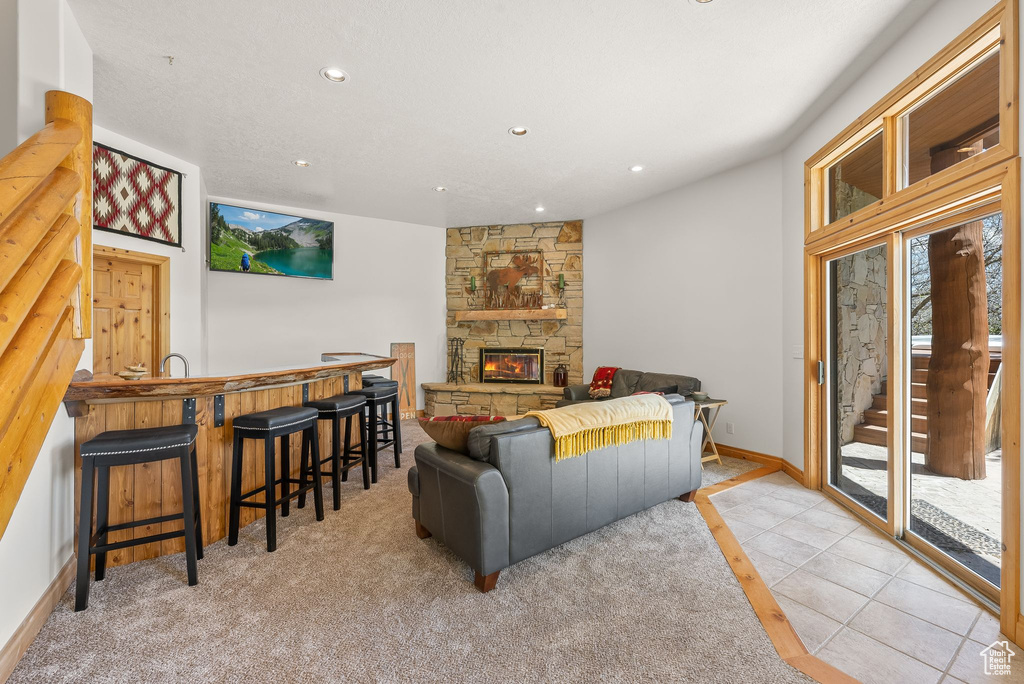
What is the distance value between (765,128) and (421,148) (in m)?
2.89

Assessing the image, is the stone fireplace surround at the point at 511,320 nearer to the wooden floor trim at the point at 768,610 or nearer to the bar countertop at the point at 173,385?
the wooden floor trim at the point at 768,610

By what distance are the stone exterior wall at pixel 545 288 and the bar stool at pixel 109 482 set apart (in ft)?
14.8

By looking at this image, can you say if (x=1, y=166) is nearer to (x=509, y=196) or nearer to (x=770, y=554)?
(x=770, y=554)

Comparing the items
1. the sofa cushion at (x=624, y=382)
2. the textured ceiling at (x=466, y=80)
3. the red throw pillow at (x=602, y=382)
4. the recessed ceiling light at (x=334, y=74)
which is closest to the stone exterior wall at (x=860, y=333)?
the textured ceiling at (x=466, y=80)

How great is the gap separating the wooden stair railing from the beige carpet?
3.74 feet

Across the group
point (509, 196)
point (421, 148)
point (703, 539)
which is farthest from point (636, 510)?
point (509, 196)

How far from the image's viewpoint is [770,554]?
2457 mm

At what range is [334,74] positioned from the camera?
8.68ft

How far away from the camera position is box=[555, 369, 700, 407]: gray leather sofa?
4.44 meters

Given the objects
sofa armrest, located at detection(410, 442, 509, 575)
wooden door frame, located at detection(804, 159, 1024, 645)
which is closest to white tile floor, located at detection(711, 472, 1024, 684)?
wooden door frame, located at detection(804, 159, 1024, 645)

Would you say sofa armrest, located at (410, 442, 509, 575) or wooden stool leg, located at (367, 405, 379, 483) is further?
wooden stool leg, located at (367, 405, 379, 483)

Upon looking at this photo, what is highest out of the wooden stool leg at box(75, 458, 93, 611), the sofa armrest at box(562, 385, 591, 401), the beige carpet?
the sofa armrest at box(562, 385, 591, 401)

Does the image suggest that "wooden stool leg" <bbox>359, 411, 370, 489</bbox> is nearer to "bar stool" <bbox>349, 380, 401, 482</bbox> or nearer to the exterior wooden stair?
"bar stool" <bbox>349, 380, 401, 482</bbox>

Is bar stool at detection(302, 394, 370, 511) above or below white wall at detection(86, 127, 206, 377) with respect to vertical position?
below
